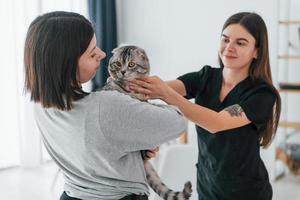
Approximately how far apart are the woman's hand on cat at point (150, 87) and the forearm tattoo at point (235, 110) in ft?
0.76

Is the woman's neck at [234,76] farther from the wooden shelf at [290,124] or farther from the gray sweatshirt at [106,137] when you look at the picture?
the wooden shelf at [290,124]

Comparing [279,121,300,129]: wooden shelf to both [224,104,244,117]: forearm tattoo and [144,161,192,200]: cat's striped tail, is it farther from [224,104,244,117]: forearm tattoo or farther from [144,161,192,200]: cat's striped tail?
[144,161,192,200]: cat's striped tail

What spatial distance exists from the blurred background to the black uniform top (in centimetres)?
191

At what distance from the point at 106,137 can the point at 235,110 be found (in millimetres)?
558

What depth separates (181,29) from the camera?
4.37 meters

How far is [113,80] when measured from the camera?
1276 mm

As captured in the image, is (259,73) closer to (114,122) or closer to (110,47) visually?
(114,122)

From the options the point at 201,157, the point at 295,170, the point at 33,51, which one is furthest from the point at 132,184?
the point at 295,170

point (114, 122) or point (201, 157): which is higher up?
point (114, 122)

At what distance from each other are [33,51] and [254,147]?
2.73 ft

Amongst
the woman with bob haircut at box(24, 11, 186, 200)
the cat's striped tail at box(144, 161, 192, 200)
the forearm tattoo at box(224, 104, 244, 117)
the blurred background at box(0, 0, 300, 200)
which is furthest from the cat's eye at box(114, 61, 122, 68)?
the blurred background at box(0, 0, 300, 200)

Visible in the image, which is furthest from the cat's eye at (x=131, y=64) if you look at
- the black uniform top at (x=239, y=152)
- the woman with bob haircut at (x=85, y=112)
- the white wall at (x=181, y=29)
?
the white wall at (x=181, y=29)

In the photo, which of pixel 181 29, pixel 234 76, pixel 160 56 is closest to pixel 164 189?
pixel 234 76

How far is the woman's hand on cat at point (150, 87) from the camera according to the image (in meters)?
1.28
